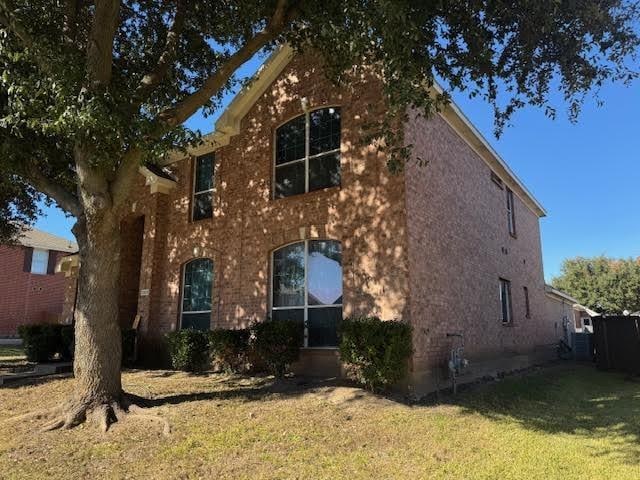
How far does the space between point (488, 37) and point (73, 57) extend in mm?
6810

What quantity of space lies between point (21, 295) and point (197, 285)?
23.6 m

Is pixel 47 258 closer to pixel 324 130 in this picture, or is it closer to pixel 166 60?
pixel 324 130

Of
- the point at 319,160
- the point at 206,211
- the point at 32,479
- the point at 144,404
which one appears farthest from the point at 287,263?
the point at 32,479

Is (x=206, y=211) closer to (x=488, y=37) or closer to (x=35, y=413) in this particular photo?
(x=35, y=413)

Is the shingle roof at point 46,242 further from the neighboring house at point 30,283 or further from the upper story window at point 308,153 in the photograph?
the upper story window at point 308,153

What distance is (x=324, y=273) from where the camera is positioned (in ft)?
37.3

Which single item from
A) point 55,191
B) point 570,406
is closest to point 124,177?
point 55,191

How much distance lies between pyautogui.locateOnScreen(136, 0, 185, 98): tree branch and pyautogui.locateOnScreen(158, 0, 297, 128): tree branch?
680 millimetres

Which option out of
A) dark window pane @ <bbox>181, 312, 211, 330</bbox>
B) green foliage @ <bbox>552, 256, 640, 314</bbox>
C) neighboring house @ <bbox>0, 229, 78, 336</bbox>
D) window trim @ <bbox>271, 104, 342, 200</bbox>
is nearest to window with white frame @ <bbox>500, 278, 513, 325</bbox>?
window trim @ <bbox>271, 104, 342, 200</bbox>

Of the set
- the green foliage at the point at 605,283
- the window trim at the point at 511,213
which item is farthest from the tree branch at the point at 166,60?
the green foliage at the point at 605,283

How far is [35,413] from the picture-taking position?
780 cm

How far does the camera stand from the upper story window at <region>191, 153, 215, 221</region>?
1457cm

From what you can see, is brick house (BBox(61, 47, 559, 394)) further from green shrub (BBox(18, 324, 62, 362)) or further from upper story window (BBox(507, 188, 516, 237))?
green shrub (BBox(18, 324, 62, 362))

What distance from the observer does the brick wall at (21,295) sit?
30848mm
